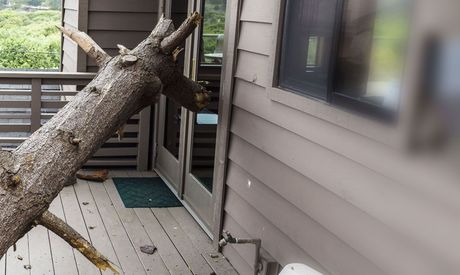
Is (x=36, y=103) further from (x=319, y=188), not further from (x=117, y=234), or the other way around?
(x=319, y=188)

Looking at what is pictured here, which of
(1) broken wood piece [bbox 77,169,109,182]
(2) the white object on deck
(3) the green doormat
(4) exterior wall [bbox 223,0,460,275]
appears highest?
(4) exterior wall [bbox 223,0,460,275]

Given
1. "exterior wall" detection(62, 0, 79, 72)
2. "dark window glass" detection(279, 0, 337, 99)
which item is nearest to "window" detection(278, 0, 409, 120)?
"dark window glass" detection(279, 0, 337, 99)

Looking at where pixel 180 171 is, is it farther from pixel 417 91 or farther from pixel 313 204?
pixel 417 91

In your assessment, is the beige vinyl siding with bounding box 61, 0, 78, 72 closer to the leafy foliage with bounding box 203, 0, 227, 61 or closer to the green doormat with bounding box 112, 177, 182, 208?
the green doormat with bounding box 112, 177, 182, 208

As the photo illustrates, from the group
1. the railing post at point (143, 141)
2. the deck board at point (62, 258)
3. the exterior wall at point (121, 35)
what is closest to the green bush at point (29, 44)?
the exterior wall at point (121, 35)

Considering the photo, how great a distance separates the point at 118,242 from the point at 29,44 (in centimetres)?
507

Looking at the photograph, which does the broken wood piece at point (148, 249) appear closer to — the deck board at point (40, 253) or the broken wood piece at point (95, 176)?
the deck board at point (40, 253)

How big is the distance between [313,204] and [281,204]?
365 mm

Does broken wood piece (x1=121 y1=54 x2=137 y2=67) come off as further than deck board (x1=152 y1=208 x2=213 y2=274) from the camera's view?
No

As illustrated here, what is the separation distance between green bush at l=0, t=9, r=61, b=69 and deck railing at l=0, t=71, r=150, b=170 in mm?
2207

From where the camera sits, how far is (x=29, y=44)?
8289 mm

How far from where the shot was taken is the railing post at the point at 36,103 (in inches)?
210

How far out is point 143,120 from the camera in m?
5.84

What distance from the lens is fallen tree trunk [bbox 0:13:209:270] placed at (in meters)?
2.47
